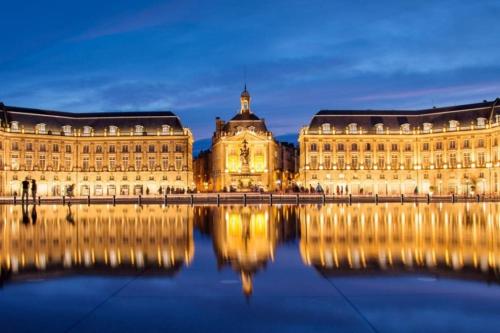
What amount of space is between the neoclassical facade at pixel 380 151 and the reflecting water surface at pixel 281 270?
281ft

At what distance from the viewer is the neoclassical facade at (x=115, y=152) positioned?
340 feet

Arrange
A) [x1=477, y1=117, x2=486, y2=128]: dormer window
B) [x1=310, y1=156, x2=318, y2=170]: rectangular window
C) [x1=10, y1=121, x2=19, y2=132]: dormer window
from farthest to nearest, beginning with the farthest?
1. [x1=310, y1=156, x2=318, y2=170]: rectangular window
2. [x1=477, y1=117, x2=486, y2=128]: dormer window
3. [x1=10, y1=121, x2=19, y2=132]: dormer window

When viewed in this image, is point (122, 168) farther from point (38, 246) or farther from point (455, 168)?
point (38, 246)

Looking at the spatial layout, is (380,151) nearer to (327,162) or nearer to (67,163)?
(327,162)

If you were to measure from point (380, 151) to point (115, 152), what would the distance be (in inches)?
1931

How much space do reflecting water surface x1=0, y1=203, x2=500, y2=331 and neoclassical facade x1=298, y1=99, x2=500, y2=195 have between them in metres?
85.7

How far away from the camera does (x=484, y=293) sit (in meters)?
9.62

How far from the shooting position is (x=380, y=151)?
4227 inches

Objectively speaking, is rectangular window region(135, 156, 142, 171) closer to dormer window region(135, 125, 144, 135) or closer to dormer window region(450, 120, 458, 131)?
dormer window region(135, 125, 144, 135)

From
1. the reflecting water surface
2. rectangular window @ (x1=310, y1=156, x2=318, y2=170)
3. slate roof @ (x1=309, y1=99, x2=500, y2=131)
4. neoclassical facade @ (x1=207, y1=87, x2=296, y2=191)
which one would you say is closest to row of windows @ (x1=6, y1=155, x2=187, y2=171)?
neoclassical facade @ (x1=207, y1=87, x2=296, y2=191)

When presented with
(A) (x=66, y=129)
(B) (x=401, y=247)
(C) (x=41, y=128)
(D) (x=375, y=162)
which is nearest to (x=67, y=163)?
(A) (x=66, y=129)

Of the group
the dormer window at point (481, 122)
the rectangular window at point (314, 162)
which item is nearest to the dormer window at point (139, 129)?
the rectangular window at point (314, 162)

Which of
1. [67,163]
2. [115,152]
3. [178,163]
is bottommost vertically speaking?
[178,163]

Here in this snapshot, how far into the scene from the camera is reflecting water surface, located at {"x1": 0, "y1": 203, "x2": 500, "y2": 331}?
8.57 m
